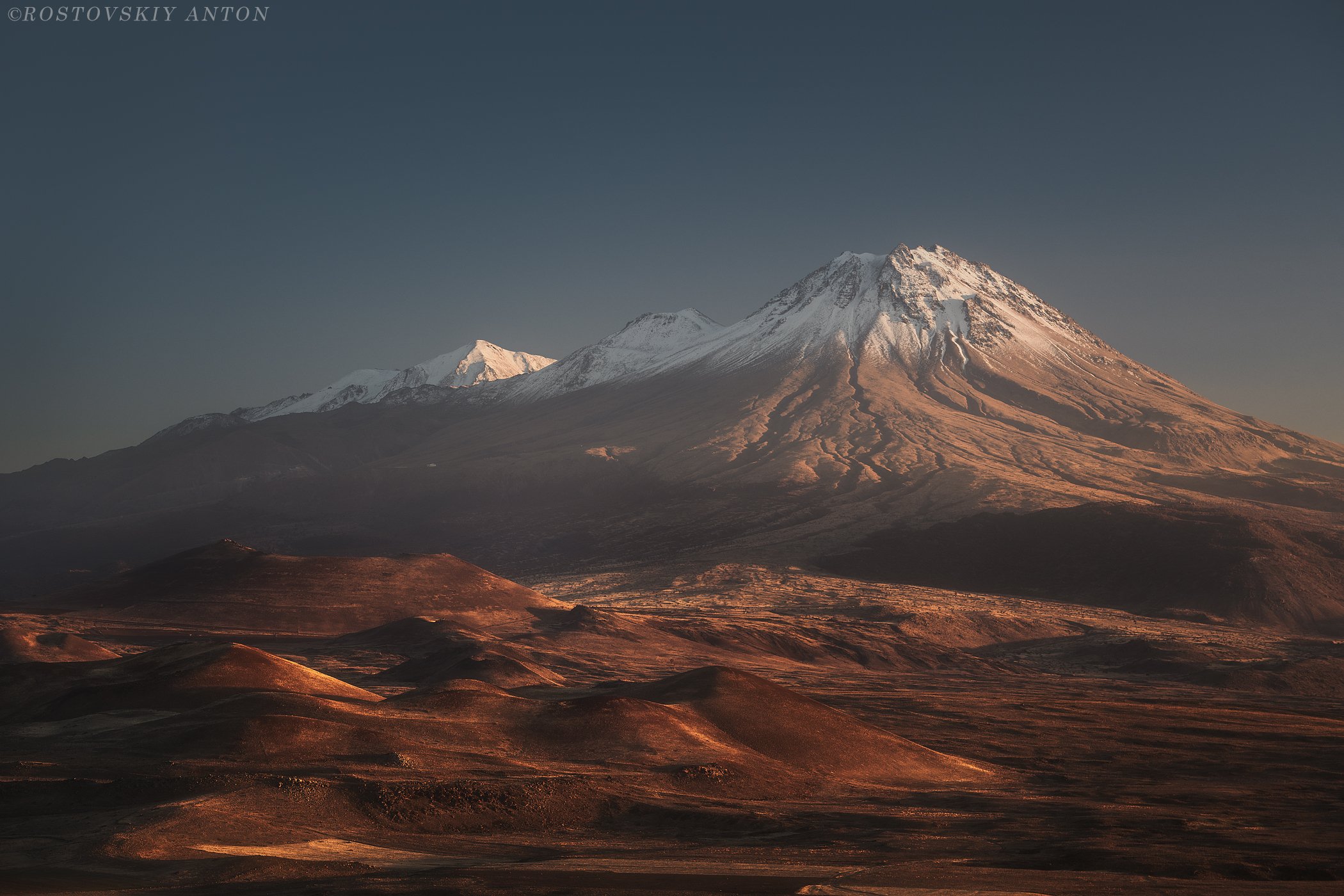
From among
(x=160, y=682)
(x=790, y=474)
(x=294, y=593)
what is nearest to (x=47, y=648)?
(x=294, y=593)

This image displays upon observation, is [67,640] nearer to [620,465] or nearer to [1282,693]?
[1282,693]

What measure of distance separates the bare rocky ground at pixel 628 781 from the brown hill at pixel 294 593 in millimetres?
15220

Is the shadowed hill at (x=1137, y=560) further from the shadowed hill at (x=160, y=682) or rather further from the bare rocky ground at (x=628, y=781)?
the shadowed hill at (x=160, y=682)

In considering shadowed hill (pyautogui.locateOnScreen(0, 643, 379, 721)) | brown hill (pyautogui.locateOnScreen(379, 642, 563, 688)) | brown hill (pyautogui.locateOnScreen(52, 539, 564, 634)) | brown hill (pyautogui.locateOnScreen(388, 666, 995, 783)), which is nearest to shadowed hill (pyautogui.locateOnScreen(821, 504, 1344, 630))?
brown hill (pyautogui.locateOnScreen(52, 539, 564, 634))

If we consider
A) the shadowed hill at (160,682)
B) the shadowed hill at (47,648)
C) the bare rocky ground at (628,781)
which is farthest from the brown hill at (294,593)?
the shadowed hill at (160,682)

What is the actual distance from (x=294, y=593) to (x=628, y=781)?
56.5 meters

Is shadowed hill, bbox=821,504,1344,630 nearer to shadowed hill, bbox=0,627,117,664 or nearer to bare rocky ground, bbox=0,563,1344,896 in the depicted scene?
bare rocky ground, bbox=0,563,1344,896

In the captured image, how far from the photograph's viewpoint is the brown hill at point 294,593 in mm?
75875

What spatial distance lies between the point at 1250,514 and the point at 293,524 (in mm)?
121408

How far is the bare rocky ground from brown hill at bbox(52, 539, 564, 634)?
49.9 ft

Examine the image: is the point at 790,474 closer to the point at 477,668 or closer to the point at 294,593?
the point at 294,593

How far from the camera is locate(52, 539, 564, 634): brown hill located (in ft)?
249

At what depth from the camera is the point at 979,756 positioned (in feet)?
128

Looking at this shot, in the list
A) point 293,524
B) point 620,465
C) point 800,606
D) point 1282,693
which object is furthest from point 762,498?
point 1282,693
